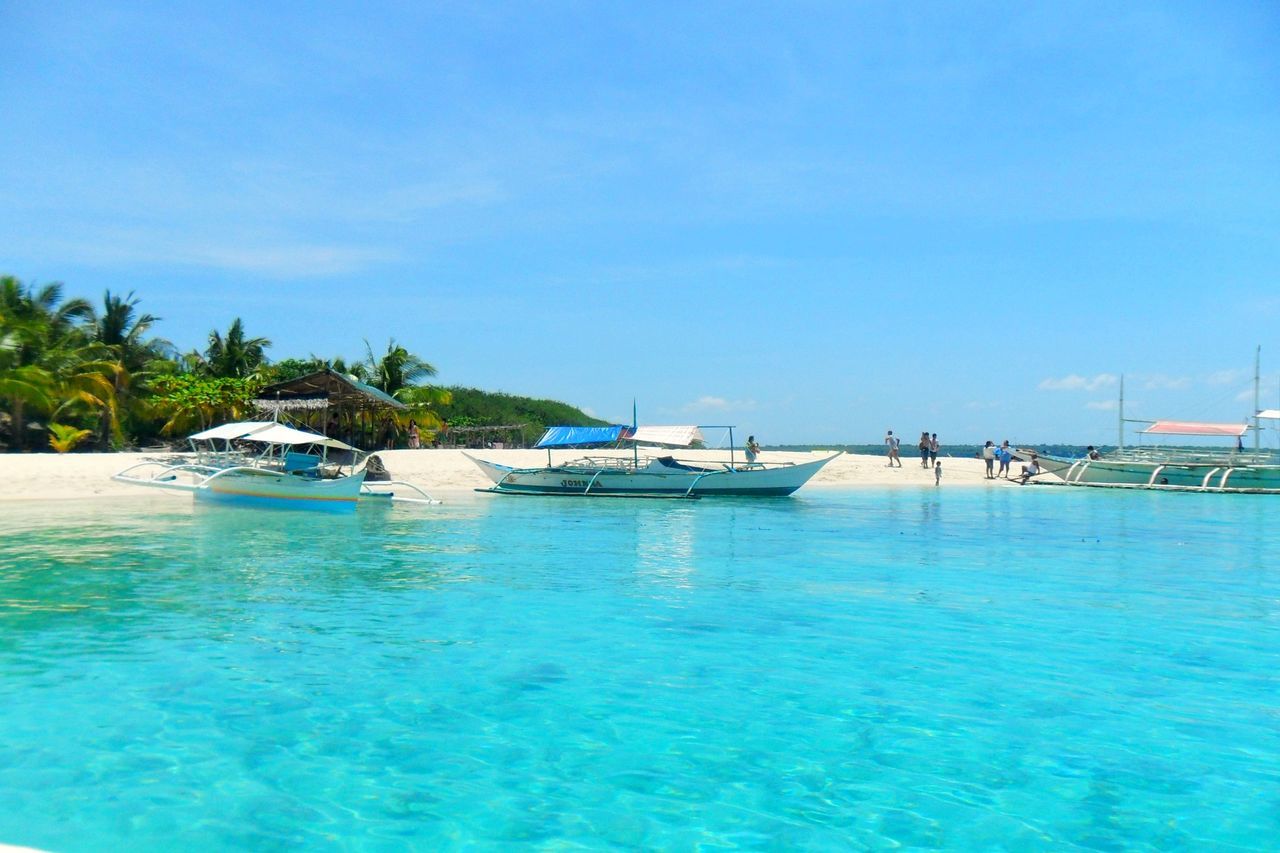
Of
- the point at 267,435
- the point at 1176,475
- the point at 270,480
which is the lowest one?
the point at 270,480

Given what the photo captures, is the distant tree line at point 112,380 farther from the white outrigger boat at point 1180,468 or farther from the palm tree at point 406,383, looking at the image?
the white outrigger boat at point 1180,468

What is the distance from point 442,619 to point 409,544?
279 inches

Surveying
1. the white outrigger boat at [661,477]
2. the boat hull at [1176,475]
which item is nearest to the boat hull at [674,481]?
the white outrigger boat at [661,477]

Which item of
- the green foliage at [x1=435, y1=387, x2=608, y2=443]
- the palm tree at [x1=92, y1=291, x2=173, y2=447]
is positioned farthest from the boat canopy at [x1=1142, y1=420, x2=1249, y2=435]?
the palm tree at [x1=92, y1=291, x2=173, y2=447]

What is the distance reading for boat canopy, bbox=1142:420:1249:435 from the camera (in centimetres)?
3891

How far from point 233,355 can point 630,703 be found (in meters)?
38.6

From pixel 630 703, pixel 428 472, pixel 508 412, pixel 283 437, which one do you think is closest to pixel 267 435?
pixel 283 437

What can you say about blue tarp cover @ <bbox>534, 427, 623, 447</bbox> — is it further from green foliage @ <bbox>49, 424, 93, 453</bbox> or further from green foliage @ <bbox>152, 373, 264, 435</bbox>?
green foliage @ <bbox>49, 424, 93, 453</bbox>

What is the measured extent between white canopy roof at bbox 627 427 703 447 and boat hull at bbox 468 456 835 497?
35.1 inches

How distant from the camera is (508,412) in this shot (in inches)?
2495

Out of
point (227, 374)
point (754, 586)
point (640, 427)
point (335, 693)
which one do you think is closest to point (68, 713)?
point (335, 693)

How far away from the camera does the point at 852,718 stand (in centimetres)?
655

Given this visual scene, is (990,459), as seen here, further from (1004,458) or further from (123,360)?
(123,360)

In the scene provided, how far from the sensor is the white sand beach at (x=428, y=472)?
26.2m
